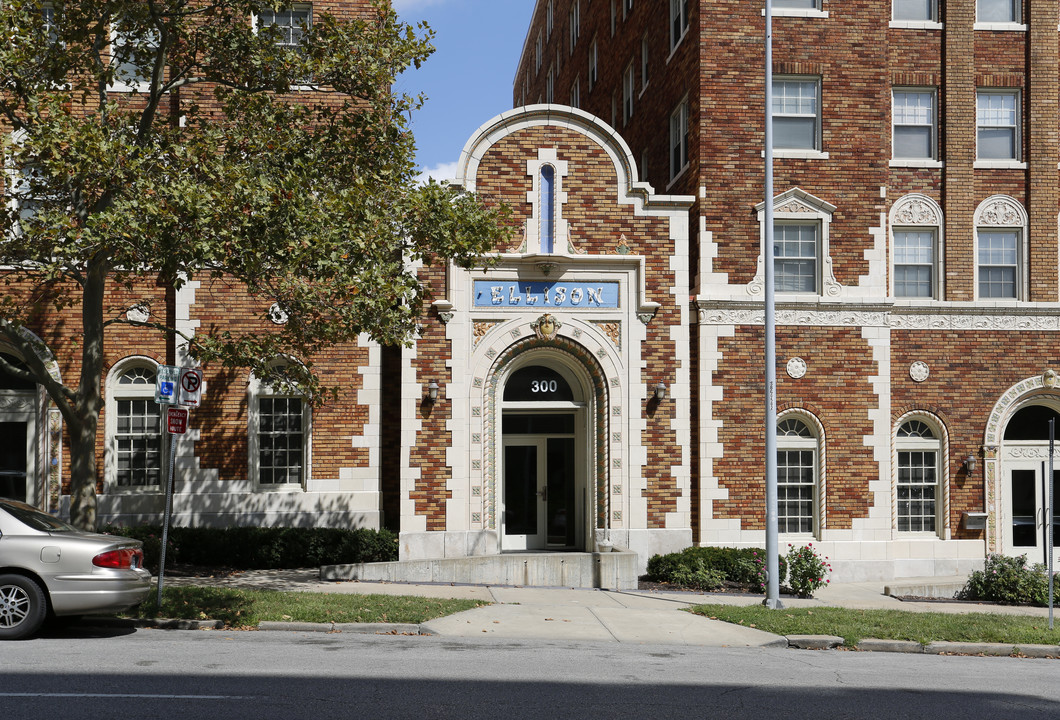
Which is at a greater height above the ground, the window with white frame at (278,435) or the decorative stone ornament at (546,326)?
the decorative stone ornament at (546,326)

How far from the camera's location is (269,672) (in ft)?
29.9

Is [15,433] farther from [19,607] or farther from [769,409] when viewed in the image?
[769,409]

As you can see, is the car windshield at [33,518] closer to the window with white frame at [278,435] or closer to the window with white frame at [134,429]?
the window with white frame at [278,435]

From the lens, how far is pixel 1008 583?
1814 centimetres

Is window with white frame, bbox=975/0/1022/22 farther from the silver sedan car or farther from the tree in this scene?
the silver sedan car

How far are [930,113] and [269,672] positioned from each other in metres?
18.7

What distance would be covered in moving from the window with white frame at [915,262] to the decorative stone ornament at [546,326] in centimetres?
772

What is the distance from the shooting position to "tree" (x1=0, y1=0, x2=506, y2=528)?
39.9ft

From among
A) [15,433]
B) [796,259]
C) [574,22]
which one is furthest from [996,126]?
[15,433]

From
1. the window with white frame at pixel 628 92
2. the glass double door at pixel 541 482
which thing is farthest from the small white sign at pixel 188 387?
the window with white frame at pixel 628 92

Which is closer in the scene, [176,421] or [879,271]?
[176,421]

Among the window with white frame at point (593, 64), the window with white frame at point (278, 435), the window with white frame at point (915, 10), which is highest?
the window with white frame at point (593, 64)

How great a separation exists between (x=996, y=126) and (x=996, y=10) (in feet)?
8.51

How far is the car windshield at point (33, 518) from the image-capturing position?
1062 cm
